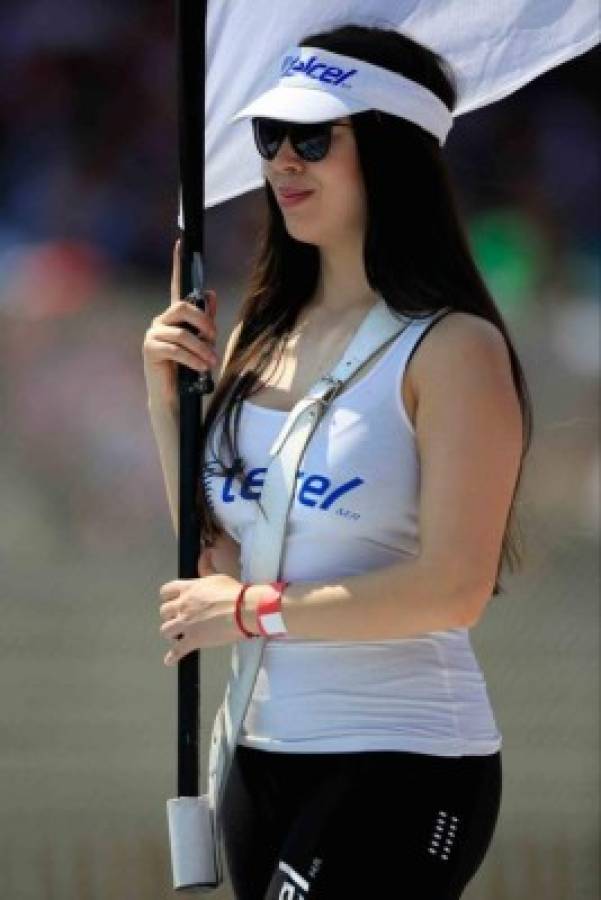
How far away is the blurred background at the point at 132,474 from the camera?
4043 mm

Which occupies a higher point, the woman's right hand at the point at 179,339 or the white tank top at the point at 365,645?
the woman's right hand at the point at 179,339

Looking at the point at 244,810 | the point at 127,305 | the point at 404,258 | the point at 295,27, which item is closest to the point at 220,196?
the point at 295,27

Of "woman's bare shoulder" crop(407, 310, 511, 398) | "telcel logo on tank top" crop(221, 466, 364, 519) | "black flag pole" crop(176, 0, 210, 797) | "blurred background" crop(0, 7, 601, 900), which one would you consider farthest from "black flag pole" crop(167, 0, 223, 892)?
"blurred background" crop(0, 7, 601, 900)

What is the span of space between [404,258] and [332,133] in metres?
0.17

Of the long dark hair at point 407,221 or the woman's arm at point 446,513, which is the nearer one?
the woman's arm at point 446,513

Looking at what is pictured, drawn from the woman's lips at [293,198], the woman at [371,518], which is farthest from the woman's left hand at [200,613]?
the woman's lips at [293,198]

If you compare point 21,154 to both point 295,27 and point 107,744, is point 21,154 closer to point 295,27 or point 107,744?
point 107,744

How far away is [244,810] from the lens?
86.7 inches

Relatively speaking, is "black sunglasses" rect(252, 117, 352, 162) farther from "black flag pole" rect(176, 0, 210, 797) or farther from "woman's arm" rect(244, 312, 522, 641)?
"woman's arm" rect(244, 312, 522, 641)

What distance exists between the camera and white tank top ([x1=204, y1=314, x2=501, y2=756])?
210 cm

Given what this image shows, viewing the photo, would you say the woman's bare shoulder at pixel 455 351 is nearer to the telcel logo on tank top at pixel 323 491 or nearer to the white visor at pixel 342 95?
the telcel logo on tank top at pixel 323 491

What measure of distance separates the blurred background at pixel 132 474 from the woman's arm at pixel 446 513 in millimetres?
1966

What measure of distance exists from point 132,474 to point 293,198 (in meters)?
1.95

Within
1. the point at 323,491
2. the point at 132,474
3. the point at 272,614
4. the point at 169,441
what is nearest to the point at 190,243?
the point at 169,441
